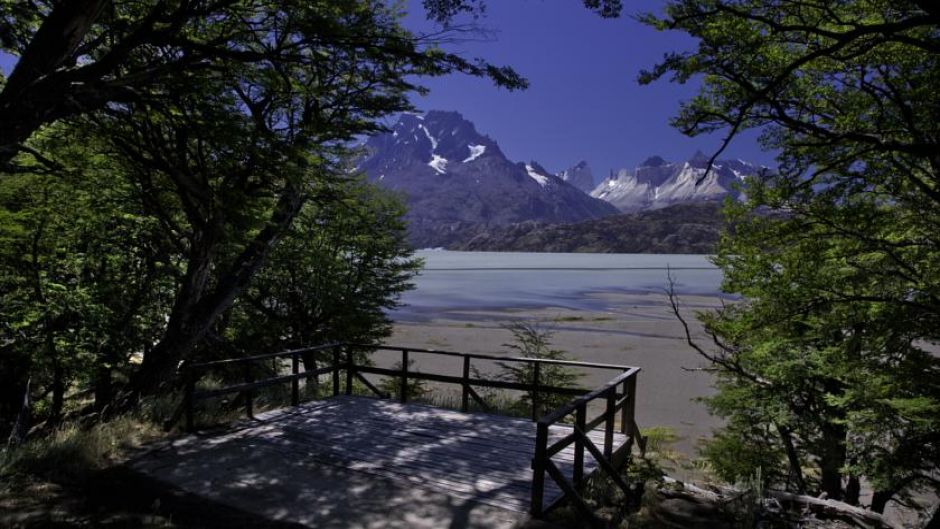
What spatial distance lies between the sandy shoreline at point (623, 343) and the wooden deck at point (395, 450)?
811cm

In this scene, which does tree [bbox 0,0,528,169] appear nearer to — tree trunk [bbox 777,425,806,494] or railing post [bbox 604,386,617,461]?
railing post [bbox 604,386,617,461]

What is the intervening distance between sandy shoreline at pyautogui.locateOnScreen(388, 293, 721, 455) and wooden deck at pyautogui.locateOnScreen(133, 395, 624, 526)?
8109 millimetres

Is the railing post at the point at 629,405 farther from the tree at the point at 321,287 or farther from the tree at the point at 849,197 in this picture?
the tree at the point at 321,287

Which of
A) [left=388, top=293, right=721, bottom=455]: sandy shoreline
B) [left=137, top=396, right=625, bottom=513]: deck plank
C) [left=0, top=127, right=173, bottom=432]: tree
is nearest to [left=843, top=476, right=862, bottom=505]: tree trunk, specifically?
[left=388, top=293, right=721, bottom=455]: sandy shoreline

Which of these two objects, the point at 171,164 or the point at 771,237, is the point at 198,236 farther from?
the point at 771,237

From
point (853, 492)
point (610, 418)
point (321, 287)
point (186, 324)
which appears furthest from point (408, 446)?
point (853, 492)

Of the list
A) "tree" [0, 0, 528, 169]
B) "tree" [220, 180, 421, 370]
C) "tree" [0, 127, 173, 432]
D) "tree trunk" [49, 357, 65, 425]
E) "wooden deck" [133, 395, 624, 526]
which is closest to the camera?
"tree" [0, 0, 528, 169]

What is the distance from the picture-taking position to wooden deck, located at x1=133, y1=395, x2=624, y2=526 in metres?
6.15

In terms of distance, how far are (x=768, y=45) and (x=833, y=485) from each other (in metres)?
11.8

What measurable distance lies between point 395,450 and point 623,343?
31442 millimetres

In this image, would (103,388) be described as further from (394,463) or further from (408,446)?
(394,463)

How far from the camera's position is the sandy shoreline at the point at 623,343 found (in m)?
23.2

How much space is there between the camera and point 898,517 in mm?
14320

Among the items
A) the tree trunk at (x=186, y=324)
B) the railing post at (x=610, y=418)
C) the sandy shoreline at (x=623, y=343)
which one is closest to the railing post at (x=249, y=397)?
the tree trunk at (x=186, y=324)
